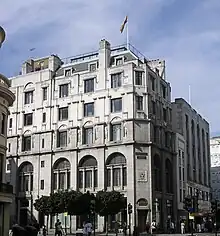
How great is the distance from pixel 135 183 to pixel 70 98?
54.2ft

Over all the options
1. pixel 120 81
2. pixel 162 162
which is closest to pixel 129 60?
pixel 120 81

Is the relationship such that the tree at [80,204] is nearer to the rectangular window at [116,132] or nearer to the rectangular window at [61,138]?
the rectangular window at [116,132]

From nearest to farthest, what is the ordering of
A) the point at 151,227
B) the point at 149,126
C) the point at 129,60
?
the point at 151,227
the point at 149,126
the point at 129,60

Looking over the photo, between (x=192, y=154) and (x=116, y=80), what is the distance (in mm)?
23054

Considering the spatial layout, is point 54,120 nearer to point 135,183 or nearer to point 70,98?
point 70,98

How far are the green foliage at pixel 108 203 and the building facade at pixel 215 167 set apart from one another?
46468 millimetres

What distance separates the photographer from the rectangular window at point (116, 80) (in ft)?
222

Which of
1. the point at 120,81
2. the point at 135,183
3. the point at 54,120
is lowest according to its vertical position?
the point at 135,183

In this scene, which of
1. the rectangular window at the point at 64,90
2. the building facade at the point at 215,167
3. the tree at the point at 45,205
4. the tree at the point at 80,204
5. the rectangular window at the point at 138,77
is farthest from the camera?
the building facade at the point at 215,167

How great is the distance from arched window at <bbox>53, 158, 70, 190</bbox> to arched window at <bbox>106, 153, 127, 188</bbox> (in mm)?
6506

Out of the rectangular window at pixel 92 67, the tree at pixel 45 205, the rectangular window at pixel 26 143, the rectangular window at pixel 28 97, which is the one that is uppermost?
the rectangular window at pixel 92 67

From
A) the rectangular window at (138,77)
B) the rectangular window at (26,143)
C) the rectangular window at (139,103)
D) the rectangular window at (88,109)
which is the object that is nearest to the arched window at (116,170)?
the rectangular window at (139,103)

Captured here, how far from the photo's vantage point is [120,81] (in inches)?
2660

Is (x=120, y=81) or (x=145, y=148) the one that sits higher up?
(x=120, y=81)
